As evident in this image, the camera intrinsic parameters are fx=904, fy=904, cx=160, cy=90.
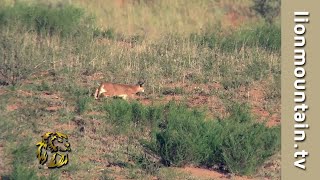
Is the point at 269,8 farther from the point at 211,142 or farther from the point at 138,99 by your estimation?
the point at 211,142

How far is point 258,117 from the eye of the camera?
1339cm

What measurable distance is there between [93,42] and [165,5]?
7401mm

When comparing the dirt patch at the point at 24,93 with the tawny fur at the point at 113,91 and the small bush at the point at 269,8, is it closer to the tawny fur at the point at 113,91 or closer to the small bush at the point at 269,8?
the tawny fur at the point at 113,91

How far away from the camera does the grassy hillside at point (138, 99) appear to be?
1111 centimetres

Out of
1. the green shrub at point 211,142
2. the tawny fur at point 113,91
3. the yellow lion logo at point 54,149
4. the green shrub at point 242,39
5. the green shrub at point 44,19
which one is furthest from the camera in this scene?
the green shrub at point 44,19

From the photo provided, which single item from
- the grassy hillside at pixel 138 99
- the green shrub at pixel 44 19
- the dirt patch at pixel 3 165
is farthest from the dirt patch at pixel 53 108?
the green shrub at pixel 44 19

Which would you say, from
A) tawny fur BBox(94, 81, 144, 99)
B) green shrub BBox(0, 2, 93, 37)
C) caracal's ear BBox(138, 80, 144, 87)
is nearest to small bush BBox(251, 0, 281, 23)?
green shrub BBox(0, 2, 93, 37)

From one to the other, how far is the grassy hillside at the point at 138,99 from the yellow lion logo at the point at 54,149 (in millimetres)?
101

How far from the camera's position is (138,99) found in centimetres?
1409

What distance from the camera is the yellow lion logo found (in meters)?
10.8

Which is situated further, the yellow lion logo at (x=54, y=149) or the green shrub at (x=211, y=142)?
the green shrub at (x=211, y=142)

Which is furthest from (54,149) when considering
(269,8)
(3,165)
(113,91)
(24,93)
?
(269,8)

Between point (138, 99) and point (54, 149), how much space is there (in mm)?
3099

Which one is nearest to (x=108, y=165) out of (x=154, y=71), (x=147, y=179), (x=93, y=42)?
(x=147, y=179)
